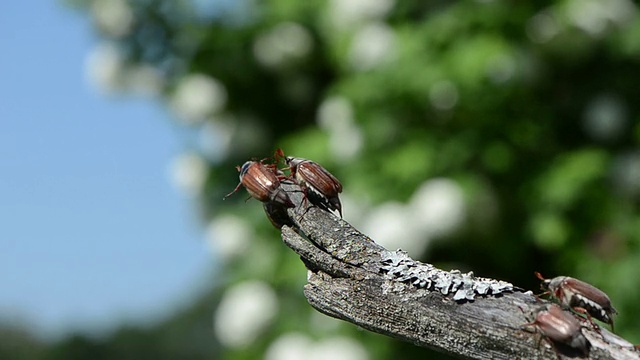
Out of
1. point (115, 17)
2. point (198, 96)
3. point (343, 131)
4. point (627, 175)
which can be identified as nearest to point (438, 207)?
point (343, 131)

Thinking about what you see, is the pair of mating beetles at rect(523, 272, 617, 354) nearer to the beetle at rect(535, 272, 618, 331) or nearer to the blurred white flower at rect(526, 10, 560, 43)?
the beetle at rect(535, 272, 618, 331)

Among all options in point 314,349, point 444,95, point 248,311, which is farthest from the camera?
point 248,311

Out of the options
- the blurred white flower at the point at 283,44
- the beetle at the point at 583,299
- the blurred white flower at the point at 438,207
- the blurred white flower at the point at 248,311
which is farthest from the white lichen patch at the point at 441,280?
the blurred white flower at the point at 283,44

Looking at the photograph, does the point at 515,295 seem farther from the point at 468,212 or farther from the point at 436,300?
the point at 468,212

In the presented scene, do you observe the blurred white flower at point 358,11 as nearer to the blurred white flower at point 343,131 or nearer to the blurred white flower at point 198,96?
the blurred white flower at point 343,131

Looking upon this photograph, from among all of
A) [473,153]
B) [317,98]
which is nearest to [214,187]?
[317,98]

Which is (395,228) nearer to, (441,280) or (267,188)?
(267,188)

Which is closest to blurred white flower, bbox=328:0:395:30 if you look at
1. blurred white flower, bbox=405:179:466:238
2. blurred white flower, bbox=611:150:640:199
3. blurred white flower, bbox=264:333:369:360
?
blurred white flower, bbox=405:179:466:238
